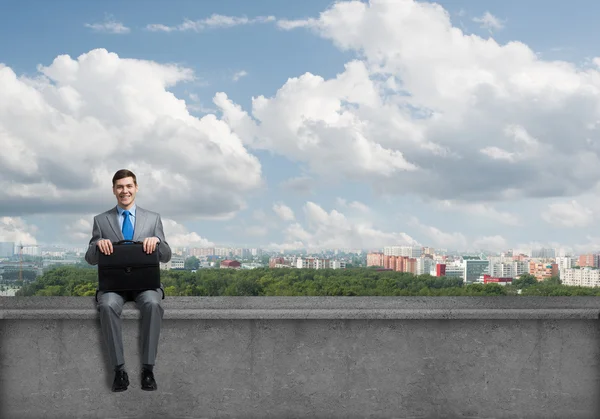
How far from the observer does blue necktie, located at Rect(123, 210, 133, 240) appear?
185 inches

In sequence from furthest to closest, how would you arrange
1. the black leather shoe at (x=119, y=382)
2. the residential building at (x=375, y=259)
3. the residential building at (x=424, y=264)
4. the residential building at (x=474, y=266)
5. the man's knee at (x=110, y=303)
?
the residential building at (x=424, y=264) → the residential building at (x=474, y=266) → the residential building at (x=375, y=259) → the black leather shoe at (x=119, y=382) → the man's knee at (x=110, y=303)

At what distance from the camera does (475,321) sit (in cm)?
477

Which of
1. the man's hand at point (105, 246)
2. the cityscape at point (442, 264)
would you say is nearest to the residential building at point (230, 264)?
the cityscape at point (442, 264)

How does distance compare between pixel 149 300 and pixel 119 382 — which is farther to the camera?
pixel 119 382

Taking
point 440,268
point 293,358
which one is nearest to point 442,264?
point 440,268

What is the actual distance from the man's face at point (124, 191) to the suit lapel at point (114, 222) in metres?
0.08

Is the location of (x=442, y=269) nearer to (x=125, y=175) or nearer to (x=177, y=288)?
(x=177, y=288)

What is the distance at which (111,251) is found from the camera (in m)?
4.47

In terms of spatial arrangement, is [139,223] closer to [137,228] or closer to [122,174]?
[137,228]

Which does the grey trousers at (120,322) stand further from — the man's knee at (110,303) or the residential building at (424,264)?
the residential building at (424,264)

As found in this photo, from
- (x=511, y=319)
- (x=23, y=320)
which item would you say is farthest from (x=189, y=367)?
(x=511, y=319)

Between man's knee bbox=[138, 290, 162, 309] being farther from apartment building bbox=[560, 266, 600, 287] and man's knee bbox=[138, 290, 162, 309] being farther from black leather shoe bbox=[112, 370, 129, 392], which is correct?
apartment building bbox=[560, 266, 600, 287]

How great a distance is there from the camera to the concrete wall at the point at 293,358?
469cm

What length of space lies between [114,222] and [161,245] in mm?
427
